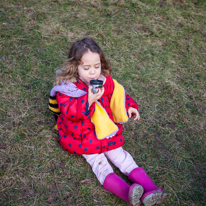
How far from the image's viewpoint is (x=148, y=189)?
2.45 meters

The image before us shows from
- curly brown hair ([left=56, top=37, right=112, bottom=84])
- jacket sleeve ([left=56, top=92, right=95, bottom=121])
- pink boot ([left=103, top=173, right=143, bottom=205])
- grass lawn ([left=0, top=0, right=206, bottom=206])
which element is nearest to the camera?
pink boot ([left=103, top=173, right=143, bottom=205])

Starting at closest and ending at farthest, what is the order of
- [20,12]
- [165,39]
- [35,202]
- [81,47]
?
[35,202] < [81,47] < [20,12] < [165,39]

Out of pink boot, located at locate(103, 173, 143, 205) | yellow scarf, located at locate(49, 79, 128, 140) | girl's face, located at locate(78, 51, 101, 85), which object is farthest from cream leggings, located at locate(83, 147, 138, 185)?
girl's face, located at locate(78, 51, 101, 85)

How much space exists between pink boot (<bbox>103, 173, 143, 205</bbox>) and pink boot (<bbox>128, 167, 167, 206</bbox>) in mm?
87

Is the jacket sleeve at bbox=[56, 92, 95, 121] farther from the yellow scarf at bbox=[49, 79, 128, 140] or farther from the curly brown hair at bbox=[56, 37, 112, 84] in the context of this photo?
the curly brown hair at bbox=[56, 37, 112, 84]

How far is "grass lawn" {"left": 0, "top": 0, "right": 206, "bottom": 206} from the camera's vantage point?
257cm

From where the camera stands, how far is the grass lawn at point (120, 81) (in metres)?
2.57

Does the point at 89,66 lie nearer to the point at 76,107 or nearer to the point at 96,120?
the point at 76,107

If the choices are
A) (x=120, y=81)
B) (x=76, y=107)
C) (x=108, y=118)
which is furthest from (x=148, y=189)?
(x=120, y=81)

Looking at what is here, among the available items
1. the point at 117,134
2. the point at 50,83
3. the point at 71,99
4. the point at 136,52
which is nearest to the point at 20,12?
the point at 50,83

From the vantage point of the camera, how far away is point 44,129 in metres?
2.98

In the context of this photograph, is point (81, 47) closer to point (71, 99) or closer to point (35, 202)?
point (71, 99)

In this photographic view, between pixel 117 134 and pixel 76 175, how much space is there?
749 mm

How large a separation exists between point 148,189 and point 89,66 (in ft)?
5.29
